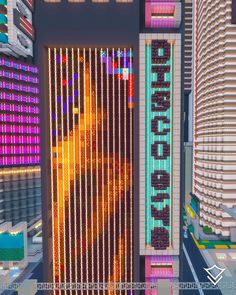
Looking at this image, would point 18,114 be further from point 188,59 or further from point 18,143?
point 188,59

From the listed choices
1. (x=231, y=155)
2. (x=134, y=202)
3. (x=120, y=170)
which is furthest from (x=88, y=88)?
(x=231, y=155)

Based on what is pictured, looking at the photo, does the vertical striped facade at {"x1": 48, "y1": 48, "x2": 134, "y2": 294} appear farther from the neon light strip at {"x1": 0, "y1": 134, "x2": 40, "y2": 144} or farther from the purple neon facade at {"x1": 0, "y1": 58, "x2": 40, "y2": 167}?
the neon light strip at {"x1": 0, "y1": 134, "x2": 40, "y2": 144}

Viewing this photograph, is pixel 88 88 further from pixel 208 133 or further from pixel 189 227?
pixel 189 227

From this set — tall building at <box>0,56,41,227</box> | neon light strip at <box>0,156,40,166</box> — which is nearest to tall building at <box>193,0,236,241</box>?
tall building at <box>0,56,41,227</box>

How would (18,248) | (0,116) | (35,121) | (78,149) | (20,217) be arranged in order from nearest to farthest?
(78,149) → (18,248) → (0,116) → (20,217) → (35,121)

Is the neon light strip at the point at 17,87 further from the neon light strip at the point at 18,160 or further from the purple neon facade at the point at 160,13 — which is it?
the purple neon facade at the point at 160,13

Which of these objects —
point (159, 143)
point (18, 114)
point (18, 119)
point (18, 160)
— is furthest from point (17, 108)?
point (159, 143)

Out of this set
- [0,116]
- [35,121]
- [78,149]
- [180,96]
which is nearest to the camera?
[180,96]
